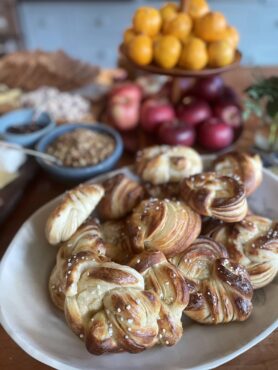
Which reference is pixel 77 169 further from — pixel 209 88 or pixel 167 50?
pixel 209 88

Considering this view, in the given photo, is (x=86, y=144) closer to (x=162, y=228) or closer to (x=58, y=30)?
(x=162, y=228)

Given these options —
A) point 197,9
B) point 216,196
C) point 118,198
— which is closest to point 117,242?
point 118,198

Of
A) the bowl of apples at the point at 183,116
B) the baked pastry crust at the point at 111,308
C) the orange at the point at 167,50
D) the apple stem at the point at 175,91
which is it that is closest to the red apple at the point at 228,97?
the bowl of apples at the point at 183,116

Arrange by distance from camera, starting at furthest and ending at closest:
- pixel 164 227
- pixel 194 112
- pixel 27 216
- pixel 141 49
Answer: pixel 194 112 < pixel 141 49 < pixel 27 216 < pixel 164 227

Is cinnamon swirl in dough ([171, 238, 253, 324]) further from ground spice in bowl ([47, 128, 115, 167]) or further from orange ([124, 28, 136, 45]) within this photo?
orange ([124, 28, 136, 45])

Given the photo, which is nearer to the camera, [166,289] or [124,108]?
[166,289]

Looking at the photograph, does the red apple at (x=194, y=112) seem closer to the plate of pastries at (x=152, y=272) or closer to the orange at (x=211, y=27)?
the orange at (x=211, y=27)

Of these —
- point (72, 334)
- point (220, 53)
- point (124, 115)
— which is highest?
point (220, 53)

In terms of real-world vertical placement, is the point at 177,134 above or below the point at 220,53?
below

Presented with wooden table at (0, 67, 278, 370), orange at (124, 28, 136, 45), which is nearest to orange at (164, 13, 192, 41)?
orange at (124, 28, 136, 45)
